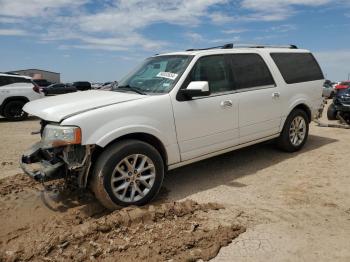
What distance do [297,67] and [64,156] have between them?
4.56 meters

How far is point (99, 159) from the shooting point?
404 centimetres

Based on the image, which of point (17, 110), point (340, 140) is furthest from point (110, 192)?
point (17, 110)

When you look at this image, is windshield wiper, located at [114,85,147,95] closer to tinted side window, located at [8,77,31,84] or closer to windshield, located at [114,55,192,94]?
windshield, located at [114,55,192,94]

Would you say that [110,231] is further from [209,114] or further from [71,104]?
[209,114]

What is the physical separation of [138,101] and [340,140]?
17.6ft

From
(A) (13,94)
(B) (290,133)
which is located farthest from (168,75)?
(A) (13,94)

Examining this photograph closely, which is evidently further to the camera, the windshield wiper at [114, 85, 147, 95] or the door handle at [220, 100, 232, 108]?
the door handle at [220, 100, 232, 108]

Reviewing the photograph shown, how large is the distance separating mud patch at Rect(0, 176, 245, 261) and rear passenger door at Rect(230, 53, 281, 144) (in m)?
1.71

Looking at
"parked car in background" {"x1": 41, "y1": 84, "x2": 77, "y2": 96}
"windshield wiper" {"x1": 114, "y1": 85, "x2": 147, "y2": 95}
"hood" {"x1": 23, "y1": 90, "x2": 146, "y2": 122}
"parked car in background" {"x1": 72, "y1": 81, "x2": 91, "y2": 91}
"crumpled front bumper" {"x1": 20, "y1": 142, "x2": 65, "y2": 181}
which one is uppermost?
"parked car in background" {"x1": 72, "y1": 81, "x2": 91, "y2": 91}

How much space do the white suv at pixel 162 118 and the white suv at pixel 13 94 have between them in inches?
373

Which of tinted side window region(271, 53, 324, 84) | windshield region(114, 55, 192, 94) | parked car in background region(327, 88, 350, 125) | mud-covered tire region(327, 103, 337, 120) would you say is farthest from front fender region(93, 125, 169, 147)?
mud-covered tire region(327, 103, 337, 120)

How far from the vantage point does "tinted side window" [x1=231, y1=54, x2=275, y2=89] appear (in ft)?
18.1

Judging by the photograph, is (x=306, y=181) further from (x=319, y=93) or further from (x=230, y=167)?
(x=319, y=93)

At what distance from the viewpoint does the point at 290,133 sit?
6.59 metres
